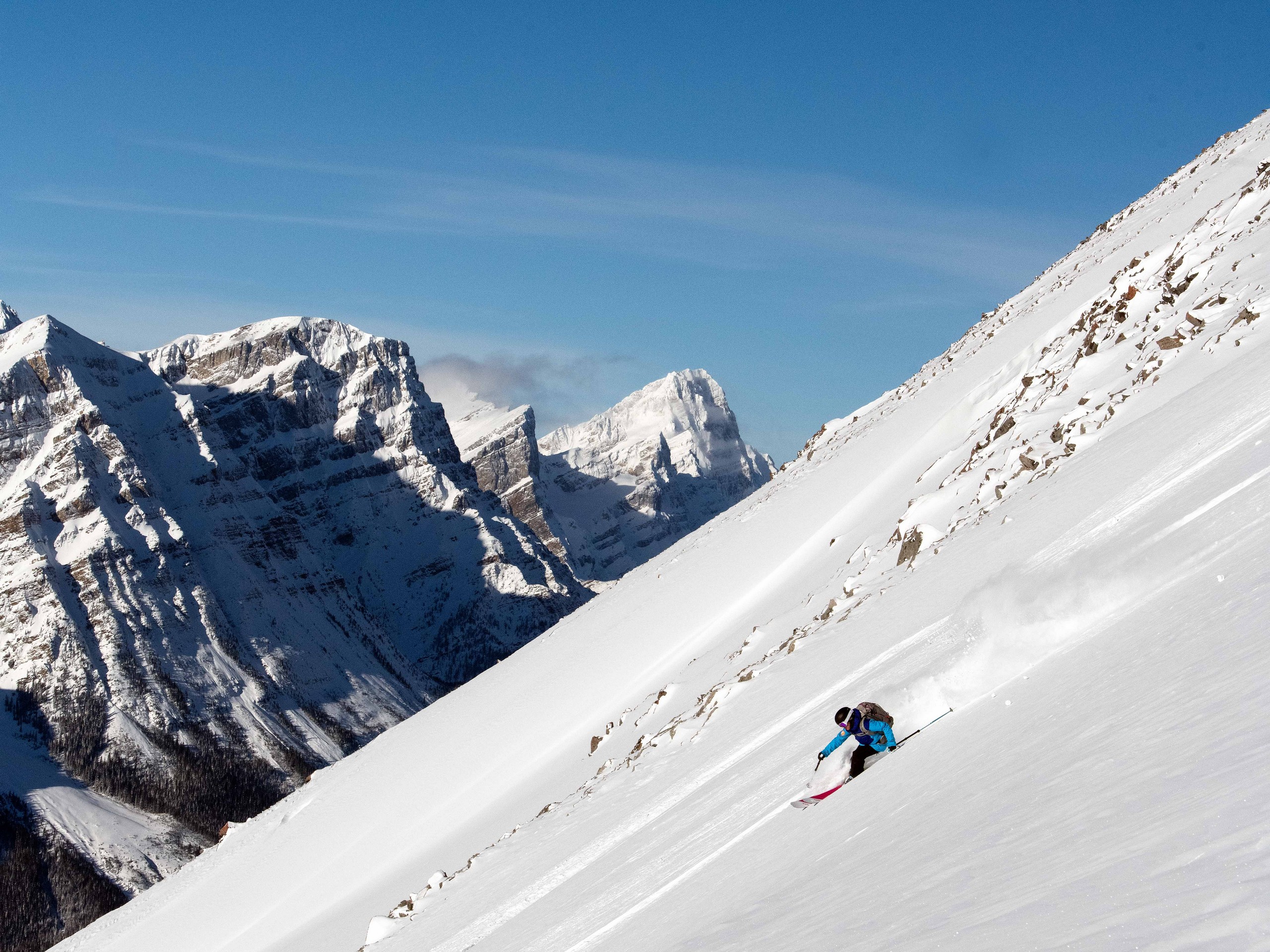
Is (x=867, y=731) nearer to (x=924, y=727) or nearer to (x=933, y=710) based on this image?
(x=924, y=727)

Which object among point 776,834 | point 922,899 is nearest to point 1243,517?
point 776,834

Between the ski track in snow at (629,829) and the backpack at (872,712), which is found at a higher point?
the backpack at (872,712)

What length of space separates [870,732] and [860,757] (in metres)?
0.27

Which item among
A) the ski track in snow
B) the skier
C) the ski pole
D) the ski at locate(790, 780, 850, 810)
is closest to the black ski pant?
the skier

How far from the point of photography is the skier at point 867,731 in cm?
1255

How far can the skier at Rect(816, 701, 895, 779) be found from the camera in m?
12.5

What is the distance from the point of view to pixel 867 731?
41.3ft

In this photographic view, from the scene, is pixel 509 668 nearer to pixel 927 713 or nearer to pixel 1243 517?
pixel 927 713

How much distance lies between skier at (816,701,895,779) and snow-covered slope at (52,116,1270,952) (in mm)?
345

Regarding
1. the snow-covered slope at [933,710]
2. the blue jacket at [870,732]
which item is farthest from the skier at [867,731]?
the snow-covered slope at [933,710]

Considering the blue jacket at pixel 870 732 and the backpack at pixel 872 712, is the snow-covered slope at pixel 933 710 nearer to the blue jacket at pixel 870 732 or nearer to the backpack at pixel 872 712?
the blue jacket at pixel 870 732

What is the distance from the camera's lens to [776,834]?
12.1 metres

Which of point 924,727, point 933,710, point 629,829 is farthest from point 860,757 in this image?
point 629,829

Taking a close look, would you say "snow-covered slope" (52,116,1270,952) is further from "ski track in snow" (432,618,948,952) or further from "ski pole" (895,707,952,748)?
"ski pole" (895,707,952,748)
